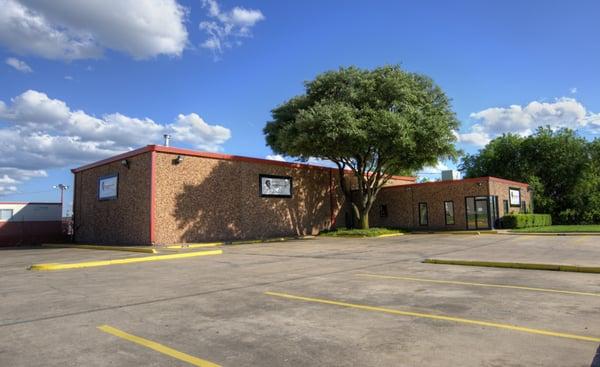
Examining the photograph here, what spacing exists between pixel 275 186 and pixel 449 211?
1216cm

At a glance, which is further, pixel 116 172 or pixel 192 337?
pixel 116 172

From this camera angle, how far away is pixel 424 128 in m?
24.9

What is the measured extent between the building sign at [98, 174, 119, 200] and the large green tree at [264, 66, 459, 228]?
9849 millimetres

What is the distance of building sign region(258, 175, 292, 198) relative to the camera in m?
27.6

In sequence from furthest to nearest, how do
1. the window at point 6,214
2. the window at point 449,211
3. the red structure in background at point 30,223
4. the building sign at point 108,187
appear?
1. the window at point 6,214
2. the window at point 449,211
3. the red structure in background at point 30,223
4. the building sign at point 108,187

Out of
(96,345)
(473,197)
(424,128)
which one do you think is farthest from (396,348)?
(473,197)

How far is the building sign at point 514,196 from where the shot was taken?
33.1 metres

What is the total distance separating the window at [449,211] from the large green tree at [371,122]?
4.16 metres

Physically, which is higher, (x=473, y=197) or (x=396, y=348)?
(x=473, y=197)

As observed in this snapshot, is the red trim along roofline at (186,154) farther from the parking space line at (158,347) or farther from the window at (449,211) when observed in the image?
the parking space line at (158,347)

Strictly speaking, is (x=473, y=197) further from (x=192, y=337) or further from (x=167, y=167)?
(x=192, y=337)

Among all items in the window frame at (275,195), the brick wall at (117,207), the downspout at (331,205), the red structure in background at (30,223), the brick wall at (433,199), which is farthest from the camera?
the downspout at (331,205)

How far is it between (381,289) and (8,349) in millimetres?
6002

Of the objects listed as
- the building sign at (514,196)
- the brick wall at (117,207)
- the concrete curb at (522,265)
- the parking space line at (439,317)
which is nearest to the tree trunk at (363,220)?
the building sign at (514,196)
